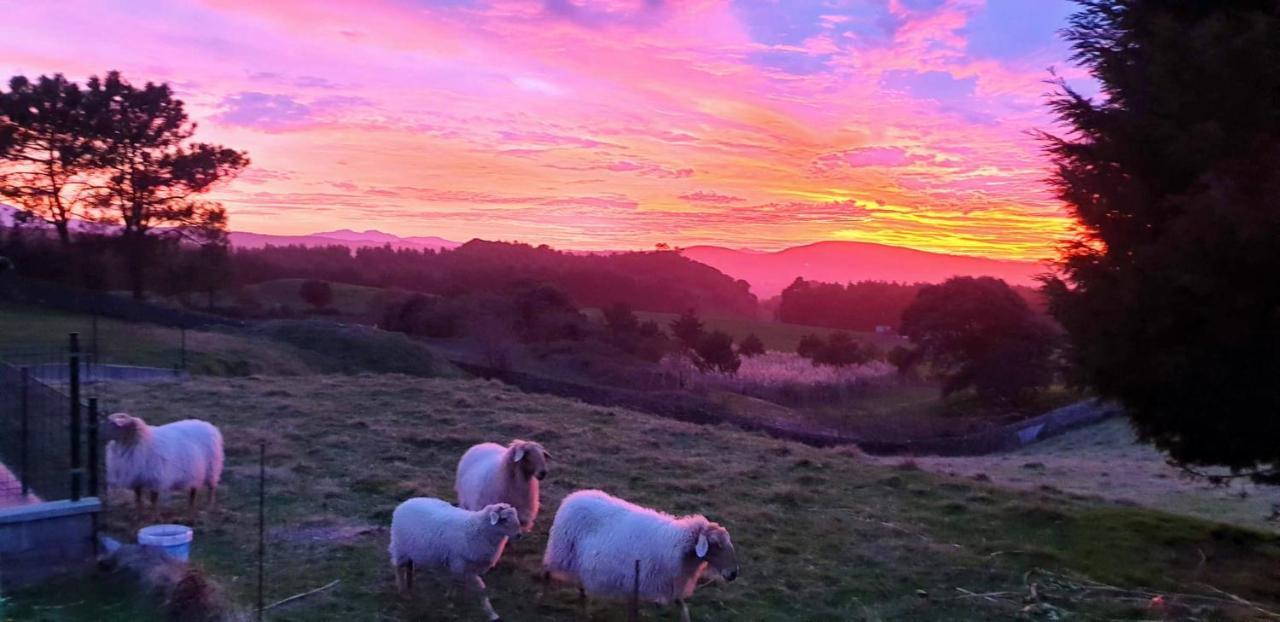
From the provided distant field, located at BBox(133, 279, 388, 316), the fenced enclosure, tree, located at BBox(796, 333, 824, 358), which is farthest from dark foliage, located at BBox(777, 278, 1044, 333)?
the fenced enclosure

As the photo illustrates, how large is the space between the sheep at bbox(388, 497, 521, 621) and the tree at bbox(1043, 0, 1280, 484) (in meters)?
6.22

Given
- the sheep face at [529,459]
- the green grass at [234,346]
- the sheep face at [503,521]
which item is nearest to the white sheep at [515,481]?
the sheep face at [529,459]

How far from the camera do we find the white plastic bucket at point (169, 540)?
7.66 m

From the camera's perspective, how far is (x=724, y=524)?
11133 millimetres

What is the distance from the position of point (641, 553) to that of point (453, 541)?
167cm

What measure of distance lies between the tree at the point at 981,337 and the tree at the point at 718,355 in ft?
30.9

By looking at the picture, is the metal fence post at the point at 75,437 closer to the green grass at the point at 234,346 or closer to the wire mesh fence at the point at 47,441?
the wire mesh fence at the point at 47,441

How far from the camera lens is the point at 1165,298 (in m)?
8.32

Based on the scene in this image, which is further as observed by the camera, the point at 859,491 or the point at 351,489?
the point at 859,491

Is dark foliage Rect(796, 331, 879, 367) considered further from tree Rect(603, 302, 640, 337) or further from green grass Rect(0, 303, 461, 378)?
green grass Rect(0, 303, 461, 378)

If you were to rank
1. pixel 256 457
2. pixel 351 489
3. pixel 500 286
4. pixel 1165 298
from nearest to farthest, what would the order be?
1. pixel 1165 298
2. pixel 351 489
3. pixel 256 457
4. pixel 500 286

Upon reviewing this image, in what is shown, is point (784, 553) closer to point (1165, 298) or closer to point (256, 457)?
point (1165, 298)

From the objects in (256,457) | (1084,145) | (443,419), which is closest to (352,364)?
(443,419)

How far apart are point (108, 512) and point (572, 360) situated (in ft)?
116
